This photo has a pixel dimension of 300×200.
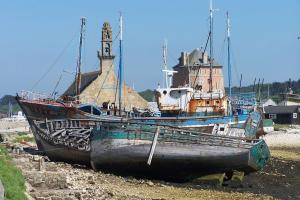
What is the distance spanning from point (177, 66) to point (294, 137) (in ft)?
114

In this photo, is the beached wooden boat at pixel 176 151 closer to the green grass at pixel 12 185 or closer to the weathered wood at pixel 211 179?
the weathered wood at pixel 211 179

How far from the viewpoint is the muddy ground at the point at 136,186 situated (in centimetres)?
2000

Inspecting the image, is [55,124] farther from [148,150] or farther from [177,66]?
[177,66]

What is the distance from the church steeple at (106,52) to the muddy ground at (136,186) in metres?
35.4

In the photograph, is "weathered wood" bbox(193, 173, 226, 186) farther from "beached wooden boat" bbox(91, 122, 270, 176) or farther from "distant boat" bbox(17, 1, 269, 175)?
"distant boat" bbox(17, 1, 269, 175)

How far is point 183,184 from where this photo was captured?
26.9m

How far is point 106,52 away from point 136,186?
4325cm

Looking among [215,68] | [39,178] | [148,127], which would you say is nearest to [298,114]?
[215,68]

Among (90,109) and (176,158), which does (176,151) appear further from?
(90,109)

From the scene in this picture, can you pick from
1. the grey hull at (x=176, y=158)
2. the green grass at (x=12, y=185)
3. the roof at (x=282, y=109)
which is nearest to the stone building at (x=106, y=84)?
the roof at (x=282, y=109)

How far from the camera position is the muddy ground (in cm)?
2000

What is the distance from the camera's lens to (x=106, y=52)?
67500mm

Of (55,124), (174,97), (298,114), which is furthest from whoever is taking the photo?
(298,114)

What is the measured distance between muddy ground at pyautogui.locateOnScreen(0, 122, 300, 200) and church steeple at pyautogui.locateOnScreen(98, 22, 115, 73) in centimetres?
3544
